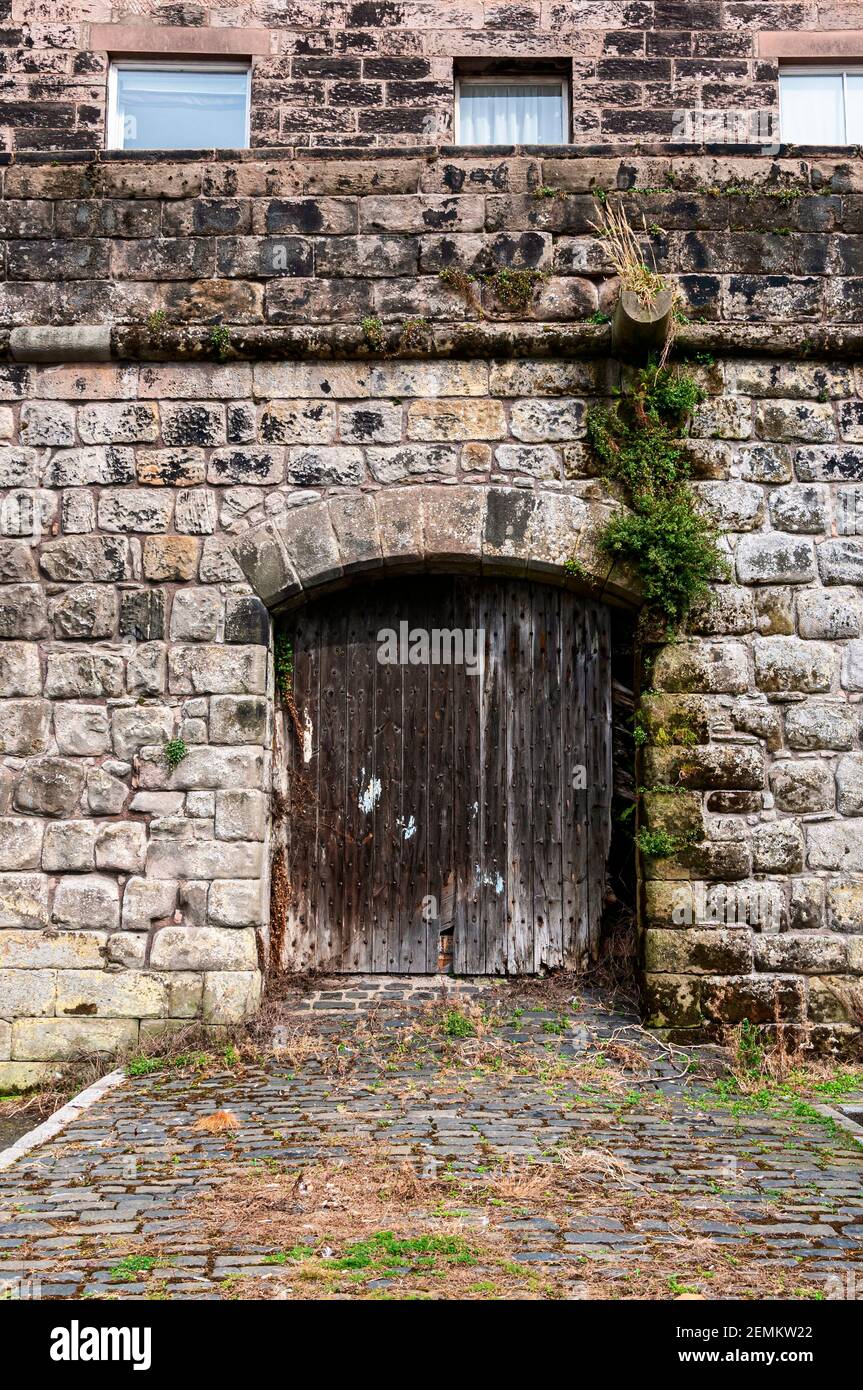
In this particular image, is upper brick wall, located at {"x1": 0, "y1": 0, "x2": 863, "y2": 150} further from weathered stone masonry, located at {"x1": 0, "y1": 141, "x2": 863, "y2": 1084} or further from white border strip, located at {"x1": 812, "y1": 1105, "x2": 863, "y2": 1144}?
white border strip, located at {"x1": 812, "y1": 1105, "x2": 863, "y2": 1144}

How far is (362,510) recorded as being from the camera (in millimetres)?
5508

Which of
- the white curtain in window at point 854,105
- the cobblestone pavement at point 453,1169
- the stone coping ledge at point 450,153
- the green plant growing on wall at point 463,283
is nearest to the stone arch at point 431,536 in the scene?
the green plant growing on wall at point 463,283

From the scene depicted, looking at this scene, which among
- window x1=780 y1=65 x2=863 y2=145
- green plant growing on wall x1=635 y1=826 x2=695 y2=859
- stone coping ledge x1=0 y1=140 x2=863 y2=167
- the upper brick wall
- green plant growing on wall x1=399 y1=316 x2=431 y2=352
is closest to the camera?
green plant growing on wall x1=635 y1=826 x2=695 y2=859

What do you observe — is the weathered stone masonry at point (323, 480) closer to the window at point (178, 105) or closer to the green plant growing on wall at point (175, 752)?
the green plant growing on wall at point (175, 752)

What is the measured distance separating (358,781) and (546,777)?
1018 mm

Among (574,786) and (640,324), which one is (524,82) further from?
(574,786)

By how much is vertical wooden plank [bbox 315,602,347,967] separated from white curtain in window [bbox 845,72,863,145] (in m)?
5.62

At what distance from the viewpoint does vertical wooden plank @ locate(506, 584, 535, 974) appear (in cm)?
579

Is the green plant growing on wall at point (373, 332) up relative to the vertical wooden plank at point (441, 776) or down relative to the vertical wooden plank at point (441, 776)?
up

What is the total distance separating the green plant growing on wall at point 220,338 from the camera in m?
5.50

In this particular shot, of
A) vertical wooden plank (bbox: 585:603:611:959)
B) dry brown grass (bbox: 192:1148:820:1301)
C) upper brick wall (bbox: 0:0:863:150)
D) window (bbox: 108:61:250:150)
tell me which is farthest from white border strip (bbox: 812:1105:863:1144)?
window (bbox: 108:61:250:150)

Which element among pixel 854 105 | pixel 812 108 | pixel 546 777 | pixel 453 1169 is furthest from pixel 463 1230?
pixel 854 105

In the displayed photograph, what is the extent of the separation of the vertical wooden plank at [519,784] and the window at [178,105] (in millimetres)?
4432

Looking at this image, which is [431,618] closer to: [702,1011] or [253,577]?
[253,577]
